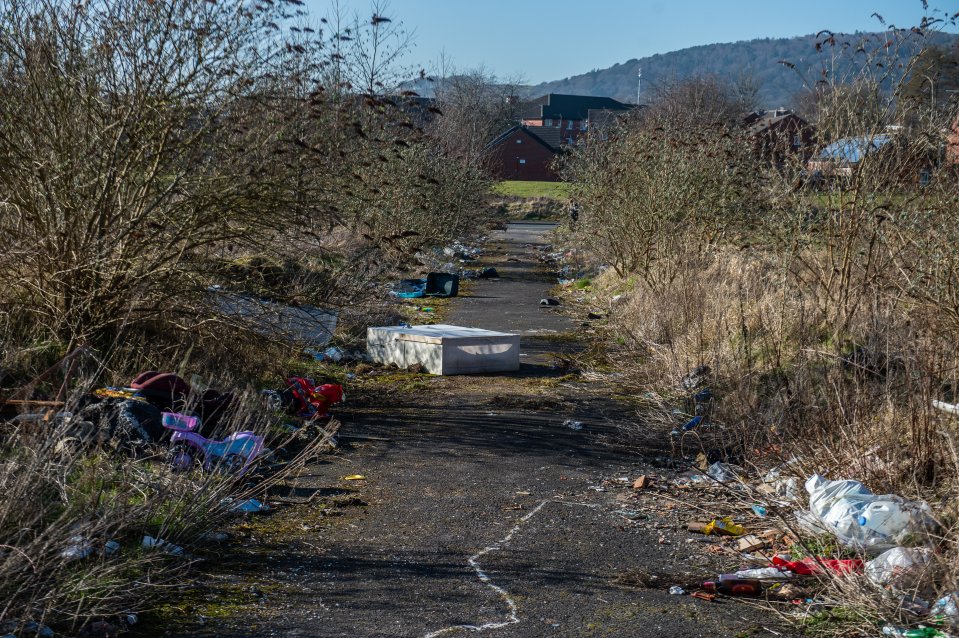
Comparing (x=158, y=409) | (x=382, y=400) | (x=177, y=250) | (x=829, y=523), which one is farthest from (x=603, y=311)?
(x=829, y=523)

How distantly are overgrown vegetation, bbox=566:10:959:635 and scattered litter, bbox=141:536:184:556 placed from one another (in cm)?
291

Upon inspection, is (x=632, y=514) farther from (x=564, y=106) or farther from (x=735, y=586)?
(x=564, y=106)

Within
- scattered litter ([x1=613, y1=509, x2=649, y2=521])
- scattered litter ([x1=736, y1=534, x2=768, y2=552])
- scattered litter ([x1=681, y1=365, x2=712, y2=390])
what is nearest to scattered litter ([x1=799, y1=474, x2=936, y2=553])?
scattered litter ([x1=736, y1=534, x2=768, y2=552])

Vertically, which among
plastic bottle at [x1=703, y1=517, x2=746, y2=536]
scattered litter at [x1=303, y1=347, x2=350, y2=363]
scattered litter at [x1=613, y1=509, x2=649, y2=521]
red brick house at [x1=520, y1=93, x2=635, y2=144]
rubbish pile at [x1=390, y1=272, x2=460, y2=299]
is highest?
red brick house at [x1=520, y1=93, x2=635, y2=144]

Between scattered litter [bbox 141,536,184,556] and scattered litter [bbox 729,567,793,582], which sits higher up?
scattered litter [bbox 141,536,184,556]

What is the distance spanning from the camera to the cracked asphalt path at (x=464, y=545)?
4230 millimetres

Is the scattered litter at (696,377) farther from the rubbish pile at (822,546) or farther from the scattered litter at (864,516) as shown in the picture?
the scattered litter at (864,516)

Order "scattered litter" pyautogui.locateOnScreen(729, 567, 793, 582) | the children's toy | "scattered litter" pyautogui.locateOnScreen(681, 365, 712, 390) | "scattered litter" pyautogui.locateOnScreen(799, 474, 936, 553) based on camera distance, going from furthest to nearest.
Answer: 1. "scattered litter" pyautogui.locateOnScreen(681, 365, 712, 390)
2. the children's toy
3. "scattered litter" pyautogui.locateOnScreen(729, 567, 793, 582)
4. "scattered litter" pyautogui.locateOnScreen(799, 474, 936, 553)

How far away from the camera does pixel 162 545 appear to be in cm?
464

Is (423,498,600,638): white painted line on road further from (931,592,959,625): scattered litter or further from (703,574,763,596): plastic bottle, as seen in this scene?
(931,592,959,625): scattered litter

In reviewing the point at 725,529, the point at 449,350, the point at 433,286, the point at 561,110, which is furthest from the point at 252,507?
the point at 561,110

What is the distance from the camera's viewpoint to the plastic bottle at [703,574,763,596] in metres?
4.62

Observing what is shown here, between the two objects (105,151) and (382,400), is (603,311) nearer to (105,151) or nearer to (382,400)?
(382,400)

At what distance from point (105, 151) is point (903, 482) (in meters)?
6.13
